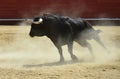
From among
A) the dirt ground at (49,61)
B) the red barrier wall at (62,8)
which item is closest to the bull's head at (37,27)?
the dirt ground at (49,61)

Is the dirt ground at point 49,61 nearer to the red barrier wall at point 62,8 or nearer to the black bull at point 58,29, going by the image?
the black bull at point 58,29

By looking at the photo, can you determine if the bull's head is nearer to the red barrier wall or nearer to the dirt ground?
the dirt ground

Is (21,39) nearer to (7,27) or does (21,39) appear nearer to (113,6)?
(7,27)

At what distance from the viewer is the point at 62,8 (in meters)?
14.5

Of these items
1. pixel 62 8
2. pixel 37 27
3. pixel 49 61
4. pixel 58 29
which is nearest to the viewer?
pixel 37 27

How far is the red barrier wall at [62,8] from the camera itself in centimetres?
1430

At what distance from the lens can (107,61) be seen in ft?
25.0

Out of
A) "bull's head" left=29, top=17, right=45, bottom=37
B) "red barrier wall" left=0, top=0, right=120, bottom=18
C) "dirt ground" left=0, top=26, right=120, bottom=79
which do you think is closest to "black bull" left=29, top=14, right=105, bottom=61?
"bull's head" left=29, top=17, right=45, bottom=37

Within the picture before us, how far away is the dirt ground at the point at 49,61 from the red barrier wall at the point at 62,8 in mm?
2947

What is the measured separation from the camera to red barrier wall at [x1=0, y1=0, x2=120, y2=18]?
46.9ft

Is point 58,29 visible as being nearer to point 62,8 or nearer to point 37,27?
point 37,27

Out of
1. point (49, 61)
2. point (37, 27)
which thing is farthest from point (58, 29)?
point (49, 61)

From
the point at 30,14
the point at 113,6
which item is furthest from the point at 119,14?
the point at 30,14

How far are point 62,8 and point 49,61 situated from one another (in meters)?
6.75
